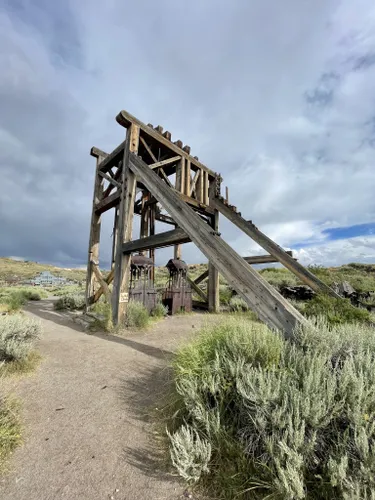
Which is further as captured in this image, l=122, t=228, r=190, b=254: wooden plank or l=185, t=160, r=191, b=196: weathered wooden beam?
l=185, t=160, r=191, b=196: weathered wooden beam

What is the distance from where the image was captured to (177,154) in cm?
866

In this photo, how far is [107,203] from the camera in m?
8.32

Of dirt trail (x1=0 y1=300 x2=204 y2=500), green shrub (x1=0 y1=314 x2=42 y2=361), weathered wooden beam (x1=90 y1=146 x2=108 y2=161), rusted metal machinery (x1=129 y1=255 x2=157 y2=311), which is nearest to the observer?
dirt trail (x1=0 y1=300 x2=204 y2=500)

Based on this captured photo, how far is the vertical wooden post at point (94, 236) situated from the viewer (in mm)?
9000

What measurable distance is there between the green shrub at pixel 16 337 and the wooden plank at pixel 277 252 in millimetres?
5758

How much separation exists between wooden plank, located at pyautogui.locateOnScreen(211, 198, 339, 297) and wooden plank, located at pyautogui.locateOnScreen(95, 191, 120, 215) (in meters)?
3.58

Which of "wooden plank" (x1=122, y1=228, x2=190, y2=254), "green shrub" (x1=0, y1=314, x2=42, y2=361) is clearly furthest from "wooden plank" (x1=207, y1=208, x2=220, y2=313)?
"green shrub" (x1=0, y1=314, x2=42, y2=361)

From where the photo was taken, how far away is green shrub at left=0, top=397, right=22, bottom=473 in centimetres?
216

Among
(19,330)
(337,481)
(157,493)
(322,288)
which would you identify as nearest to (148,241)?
(19,330)

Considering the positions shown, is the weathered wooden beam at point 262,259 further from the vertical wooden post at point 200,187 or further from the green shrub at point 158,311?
the green shrub at point 158,311

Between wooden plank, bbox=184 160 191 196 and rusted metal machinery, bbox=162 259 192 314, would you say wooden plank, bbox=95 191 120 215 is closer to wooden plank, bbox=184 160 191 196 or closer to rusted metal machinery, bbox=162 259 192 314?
wooden plank, bbox=184 160 191 196

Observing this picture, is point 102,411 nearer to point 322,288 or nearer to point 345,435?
point 345,435

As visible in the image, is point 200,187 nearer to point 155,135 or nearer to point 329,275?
point 155,135

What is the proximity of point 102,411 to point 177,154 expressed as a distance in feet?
25.8
